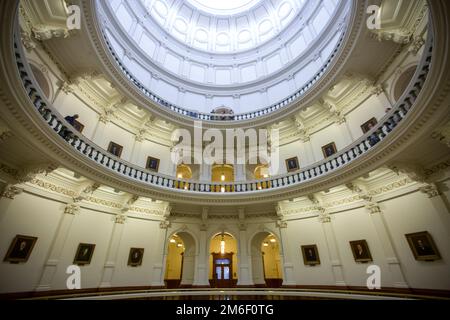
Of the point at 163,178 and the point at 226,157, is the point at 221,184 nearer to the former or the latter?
the point at 226,157

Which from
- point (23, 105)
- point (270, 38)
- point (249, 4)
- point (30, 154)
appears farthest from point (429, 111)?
point (249, 4)

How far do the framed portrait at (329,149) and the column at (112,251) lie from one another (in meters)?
10.5

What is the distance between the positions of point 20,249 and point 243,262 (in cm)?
923

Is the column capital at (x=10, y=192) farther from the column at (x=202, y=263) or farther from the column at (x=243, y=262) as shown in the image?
the column at (x=243, y=262)

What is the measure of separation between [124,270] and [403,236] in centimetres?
1142

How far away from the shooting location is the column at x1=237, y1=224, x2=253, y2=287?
1116cm

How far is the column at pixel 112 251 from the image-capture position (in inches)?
364

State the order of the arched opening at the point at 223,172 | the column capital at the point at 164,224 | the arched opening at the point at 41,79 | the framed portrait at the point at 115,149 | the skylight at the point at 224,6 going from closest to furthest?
the arched opening at the point at 41,79 → the framed portrait at the point at 115,149 → the column capital at the point at 164,224 → the arched opening at the point at 223,172 → the skylight at the point at 224,6

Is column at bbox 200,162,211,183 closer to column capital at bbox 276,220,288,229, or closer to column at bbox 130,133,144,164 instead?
column at bbox 130,133,144,164

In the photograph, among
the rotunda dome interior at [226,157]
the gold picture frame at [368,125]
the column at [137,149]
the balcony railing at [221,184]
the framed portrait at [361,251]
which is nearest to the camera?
the balcony railing at [221,184]

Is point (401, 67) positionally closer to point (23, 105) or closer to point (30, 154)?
point (23, 105)

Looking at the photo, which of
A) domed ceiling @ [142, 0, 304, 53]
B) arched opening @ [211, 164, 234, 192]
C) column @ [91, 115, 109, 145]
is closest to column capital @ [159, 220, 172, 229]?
arched opening @ [211, 164, 234, 192]

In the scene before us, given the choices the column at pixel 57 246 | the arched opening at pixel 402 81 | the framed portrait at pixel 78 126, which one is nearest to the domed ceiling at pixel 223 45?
the arched opening at pixel 402 81

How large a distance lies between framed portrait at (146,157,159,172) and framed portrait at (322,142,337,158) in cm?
918
